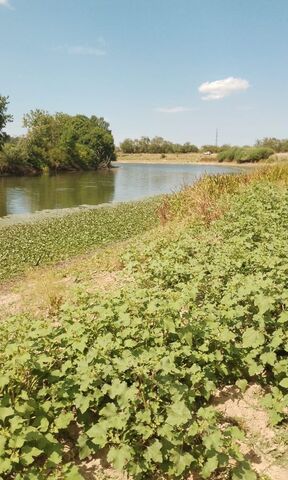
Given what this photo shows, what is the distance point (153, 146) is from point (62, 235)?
15643 centimetres

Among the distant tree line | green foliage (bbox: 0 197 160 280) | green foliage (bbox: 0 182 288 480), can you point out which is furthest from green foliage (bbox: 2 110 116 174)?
green foliage (bbox: 0 182 288 480)

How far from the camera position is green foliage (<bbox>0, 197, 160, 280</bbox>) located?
14250 millimetres

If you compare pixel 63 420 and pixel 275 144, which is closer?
pixel 63 420

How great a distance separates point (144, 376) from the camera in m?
3.83

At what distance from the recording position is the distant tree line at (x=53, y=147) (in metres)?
62.0

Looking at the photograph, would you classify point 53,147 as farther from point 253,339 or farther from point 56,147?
point 253,339

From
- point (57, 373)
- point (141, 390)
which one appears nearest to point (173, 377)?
point (141, 390)

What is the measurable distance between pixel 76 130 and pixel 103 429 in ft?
342

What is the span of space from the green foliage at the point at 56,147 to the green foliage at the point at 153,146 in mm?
61821

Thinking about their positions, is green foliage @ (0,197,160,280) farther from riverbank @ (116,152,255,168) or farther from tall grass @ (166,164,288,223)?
riverbank @ (116,152,255,168)

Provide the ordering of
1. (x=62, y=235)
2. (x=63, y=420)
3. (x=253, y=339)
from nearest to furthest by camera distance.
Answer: (x=63, y=420)
(x=253, y=339)
(x=62, y=235)

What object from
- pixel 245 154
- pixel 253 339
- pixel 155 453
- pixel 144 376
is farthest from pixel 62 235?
pixel 245 154

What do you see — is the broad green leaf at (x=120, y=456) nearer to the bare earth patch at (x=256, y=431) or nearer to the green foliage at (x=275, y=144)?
the bare earth patch at (x=256, y=431)

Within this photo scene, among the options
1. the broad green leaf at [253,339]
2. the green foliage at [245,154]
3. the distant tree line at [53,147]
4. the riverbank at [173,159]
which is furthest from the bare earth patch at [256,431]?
the riverbank at [173,159]
